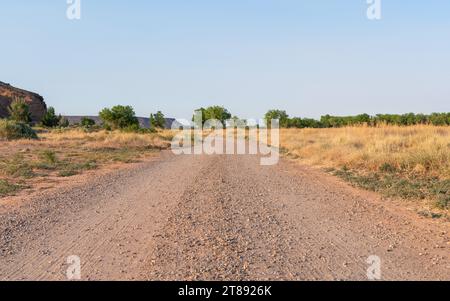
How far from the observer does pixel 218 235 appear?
19.5 ft

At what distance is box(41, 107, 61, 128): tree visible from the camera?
72.6 m

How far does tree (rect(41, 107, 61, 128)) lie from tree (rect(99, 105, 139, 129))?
15.8m

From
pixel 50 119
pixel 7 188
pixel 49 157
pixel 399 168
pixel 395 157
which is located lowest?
pixel 7 188

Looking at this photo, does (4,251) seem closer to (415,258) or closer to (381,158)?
(415,258)

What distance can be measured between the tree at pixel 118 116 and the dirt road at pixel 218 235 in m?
51.3

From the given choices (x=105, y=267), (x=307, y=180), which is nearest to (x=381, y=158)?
(x=307, y=180)

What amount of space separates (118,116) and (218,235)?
56.9 meters

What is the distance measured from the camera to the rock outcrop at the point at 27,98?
86.1 meters

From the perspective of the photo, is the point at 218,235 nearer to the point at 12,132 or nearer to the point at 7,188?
the point at 7,188

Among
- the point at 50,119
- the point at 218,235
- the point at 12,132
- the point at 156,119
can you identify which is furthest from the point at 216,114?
the point at 218,235

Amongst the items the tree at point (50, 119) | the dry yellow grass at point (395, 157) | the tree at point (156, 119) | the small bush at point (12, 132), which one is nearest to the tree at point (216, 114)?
the tree at point (156, 119)

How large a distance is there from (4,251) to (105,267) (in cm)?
148

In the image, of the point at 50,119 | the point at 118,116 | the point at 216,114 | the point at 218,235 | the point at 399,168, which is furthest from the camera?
the point at 216,114

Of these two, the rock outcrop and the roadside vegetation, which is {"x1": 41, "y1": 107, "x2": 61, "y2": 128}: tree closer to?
the rock outcrop
